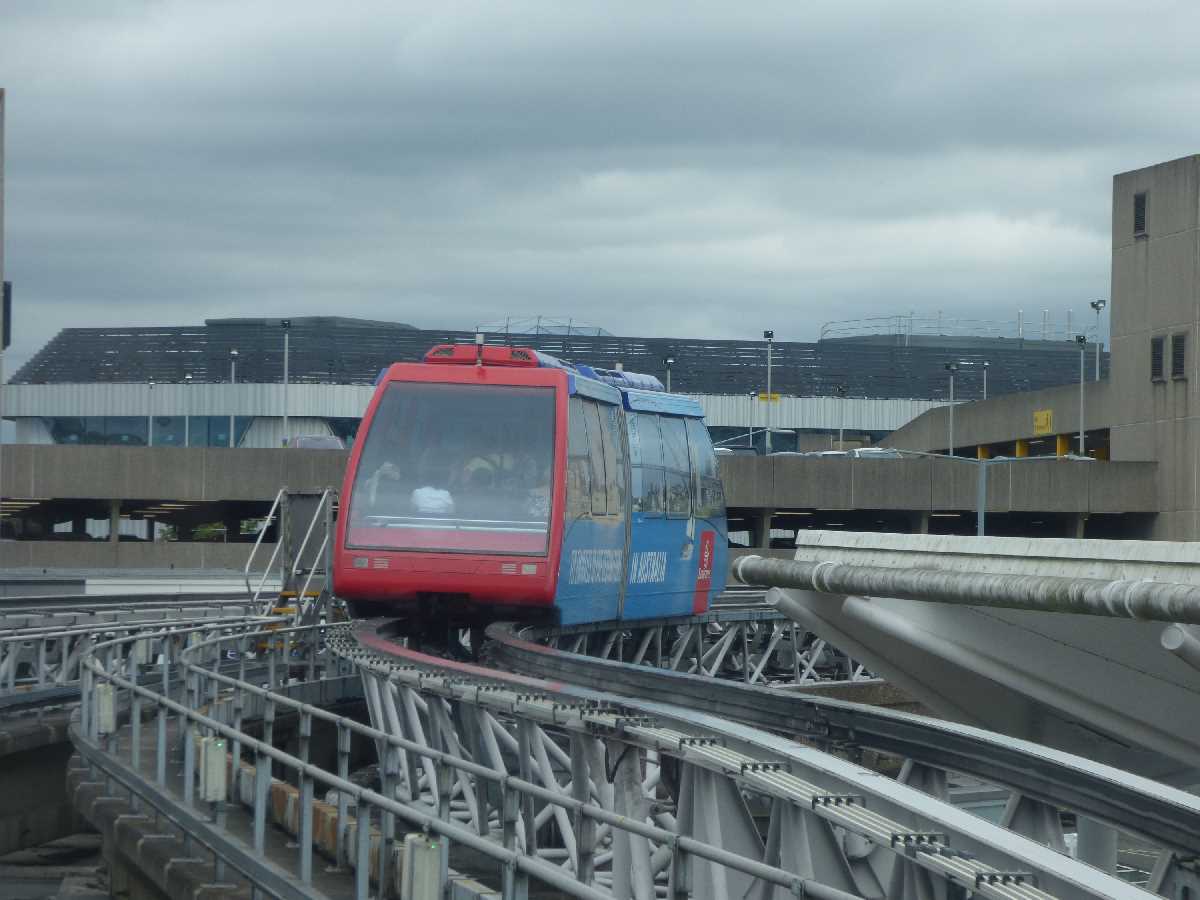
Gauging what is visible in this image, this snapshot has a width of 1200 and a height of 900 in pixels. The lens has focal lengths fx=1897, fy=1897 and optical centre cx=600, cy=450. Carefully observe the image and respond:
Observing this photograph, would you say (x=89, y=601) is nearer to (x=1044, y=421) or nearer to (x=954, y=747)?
(x=954, y=747)

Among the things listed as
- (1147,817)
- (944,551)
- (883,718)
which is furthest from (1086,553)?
(1147,817)

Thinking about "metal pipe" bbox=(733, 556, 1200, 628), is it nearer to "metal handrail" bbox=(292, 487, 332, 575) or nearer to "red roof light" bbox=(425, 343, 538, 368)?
"red roof light" bbox=(425, 343, 538, 368)

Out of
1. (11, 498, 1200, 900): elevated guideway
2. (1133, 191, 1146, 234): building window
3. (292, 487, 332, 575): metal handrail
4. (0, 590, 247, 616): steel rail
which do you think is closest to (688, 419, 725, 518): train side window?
(292, 487, 332, 575): metal handrail

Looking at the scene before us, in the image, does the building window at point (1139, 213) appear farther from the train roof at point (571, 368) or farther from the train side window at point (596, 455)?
the train side window at point (596, 455)

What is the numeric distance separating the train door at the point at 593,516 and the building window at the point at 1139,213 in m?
44.1

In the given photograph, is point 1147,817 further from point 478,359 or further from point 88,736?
point 478,359

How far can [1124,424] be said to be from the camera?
65375mm

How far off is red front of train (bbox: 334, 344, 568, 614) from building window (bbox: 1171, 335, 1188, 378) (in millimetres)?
44677

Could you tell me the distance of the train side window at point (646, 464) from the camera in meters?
23.8

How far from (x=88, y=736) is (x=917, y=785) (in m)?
7.63

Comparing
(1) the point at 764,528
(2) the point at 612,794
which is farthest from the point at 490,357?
(1) the point at 764,528

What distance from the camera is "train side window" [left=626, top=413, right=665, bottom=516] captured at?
23.8m

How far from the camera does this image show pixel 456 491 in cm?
2064

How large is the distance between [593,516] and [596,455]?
0.80 m
